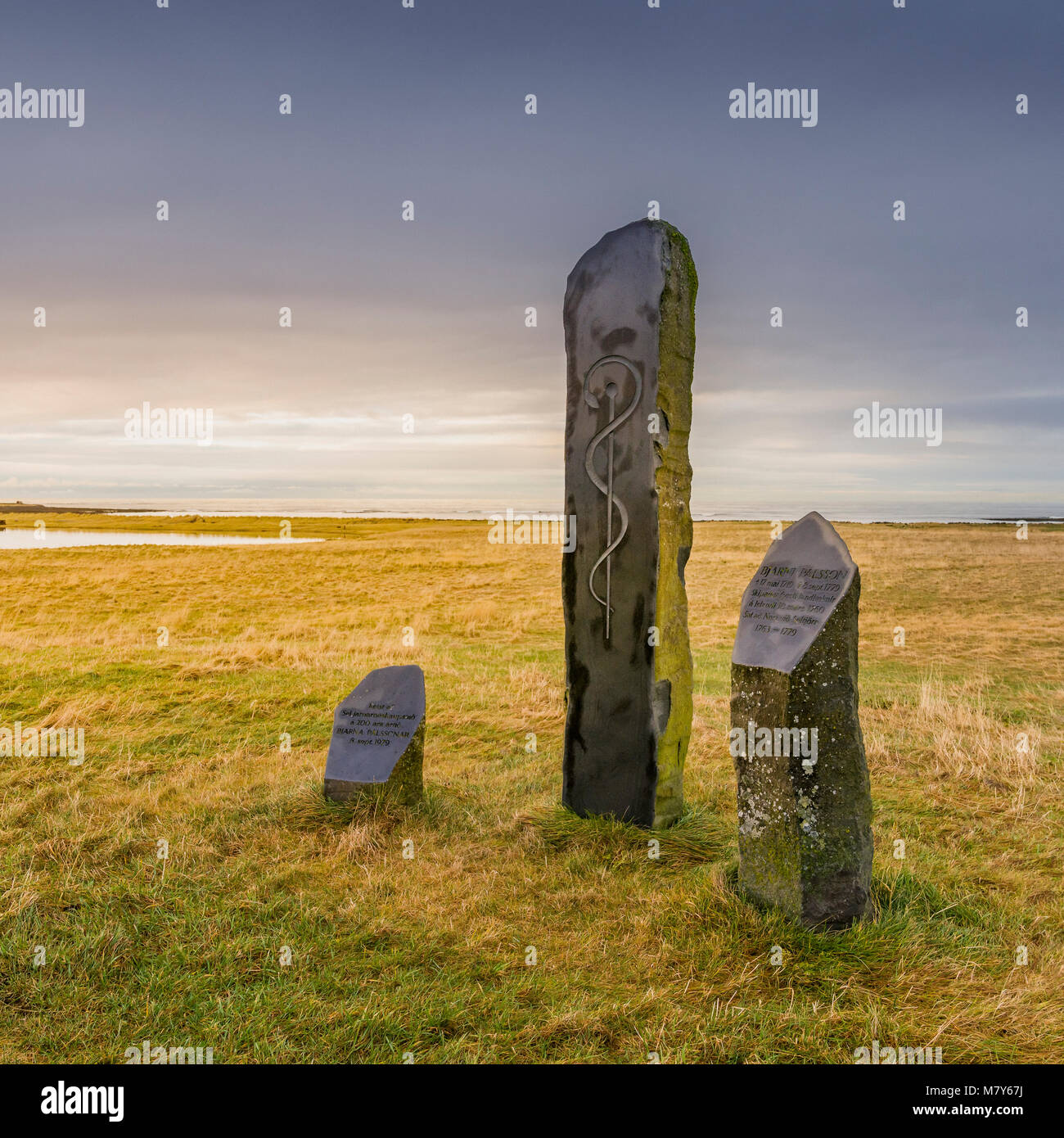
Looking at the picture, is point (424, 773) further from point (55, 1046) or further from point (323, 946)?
point (55, 1046)

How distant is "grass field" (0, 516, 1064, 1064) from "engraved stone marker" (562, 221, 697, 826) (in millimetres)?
607

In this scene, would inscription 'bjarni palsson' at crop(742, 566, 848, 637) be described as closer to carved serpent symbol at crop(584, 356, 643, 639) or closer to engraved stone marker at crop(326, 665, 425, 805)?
carved serpent symbol at crop(584, 356, 643, 639)

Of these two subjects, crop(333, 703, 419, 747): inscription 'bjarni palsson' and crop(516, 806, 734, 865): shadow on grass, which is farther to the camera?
crop(333, 703, 419, 747): inscription 'bjarni palsson'

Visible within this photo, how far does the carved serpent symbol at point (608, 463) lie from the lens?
6.53m

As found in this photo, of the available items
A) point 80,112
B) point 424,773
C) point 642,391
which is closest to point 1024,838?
point 642,391

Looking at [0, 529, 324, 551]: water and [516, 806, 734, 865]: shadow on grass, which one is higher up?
[0, 529, 324, 551]: water

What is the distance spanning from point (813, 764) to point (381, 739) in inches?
152

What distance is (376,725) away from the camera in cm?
713

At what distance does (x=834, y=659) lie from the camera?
4.65 meters

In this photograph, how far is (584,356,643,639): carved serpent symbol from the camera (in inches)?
257

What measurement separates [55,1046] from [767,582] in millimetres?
4614

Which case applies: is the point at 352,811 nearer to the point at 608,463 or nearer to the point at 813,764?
the point at 608,463

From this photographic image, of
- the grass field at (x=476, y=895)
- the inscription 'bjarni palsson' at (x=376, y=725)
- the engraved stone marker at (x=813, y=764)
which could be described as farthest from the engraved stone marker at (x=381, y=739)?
the engraved stone marker at (x=813, y=764)

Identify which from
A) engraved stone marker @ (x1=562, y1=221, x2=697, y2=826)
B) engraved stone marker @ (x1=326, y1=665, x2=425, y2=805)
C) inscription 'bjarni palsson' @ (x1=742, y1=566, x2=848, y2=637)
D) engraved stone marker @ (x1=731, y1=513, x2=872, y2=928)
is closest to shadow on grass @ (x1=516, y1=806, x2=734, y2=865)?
engraved stone marker @ (x1=562, y1=221, x2=697, y2=826)
